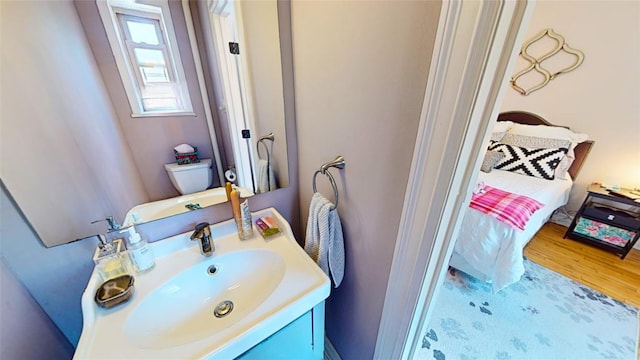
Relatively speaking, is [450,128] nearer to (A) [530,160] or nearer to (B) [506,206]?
(B) [506,206]

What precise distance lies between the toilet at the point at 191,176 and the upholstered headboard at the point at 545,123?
3119mm

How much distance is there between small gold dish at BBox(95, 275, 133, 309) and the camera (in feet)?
1.95

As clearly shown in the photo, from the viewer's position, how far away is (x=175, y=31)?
686 mm

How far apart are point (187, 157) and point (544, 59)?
322 cm

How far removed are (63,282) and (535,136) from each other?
3.35 meters

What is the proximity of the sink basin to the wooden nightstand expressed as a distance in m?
2.76

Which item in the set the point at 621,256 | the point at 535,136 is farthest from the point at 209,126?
the point at 621,256

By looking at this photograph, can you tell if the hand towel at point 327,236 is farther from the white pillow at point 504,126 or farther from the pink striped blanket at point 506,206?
the white pillow at point 504,126

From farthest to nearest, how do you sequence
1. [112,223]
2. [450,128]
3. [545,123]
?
[545,123]
[112,223]
[450,128]

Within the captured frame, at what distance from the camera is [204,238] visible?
0.78 meters

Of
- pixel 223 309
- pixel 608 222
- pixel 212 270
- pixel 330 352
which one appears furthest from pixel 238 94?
pixel 608 222

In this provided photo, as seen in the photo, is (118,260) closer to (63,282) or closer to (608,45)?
(63,282)

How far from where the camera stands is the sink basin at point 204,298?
0.62 meters

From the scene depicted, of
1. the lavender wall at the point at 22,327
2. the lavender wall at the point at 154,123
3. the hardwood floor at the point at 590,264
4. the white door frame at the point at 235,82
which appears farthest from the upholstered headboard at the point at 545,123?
the lavender wall at the point at 22,327
